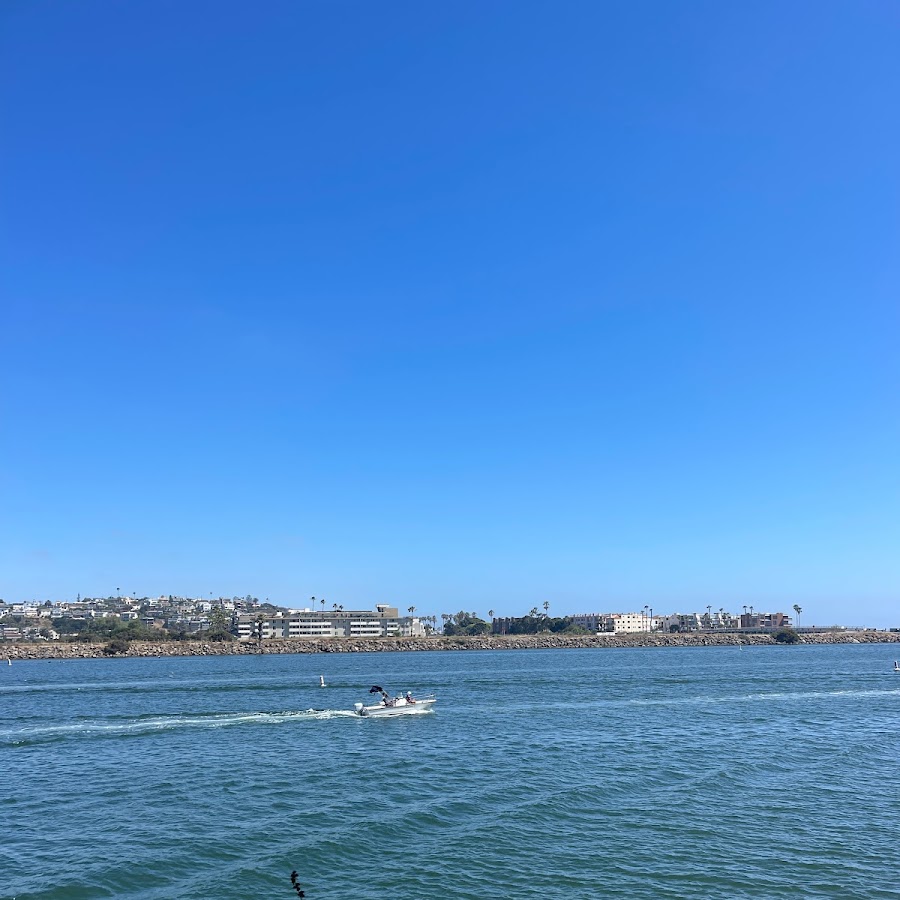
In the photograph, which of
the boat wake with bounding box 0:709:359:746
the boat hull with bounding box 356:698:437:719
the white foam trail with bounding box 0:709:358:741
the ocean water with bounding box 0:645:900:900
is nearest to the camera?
the ocean water with bounding box 0:645:900:900

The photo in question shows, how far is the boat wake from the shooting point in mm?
51312

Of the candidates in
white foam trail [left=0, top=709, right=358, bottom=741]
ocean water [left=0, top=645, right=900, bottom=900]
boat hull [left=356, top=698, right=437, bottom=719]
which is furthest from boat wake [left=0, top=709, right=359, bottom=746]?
boat hull [left=356, top=698, right=437, bottom=719]

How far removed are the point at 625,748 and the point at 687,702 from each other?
24.7m

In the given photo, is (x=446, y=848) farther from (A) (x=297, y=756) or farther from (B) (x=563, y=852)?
(A) (x=297, y=756)

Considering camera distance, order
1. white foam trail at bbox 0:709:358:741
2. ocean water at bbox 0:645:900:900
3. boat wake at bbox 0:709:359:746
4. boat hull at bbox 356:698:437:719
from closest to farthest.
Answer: ocean water at bbox 0:645:900:900 → boat wake at bbox 0:709:359:746 → white foam trail at bbox 0:709:358:741 → boat hull at bbox 356:698:437:719

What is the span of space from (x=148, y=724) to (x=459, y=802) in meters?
33.6

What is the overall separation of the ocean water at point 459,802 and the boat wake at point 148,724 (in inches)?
11.9

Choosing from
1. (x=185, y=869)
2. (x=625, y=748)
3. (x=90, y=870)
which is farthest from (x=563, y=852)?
(x=625, y=748)

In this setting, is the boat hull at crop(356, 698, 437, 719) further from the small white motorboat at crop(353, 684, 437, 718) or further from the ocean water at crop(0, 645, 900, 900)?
the ocean water at crop(0, 645, 900, 900)

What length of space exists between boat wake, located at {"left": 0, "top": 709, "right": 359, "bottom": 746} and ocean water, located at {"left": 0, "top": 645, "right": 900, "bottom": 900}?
303mm

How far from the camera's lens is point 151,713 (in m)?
62.6

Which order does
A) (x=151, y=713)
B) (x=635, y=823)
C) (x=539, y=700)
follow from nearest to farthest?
(x=635, y=823), (x=151, y=713), (x=539, y=700)

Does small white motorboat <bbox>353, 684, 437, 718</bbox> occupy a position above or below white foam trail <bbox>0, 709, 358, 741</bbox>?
above

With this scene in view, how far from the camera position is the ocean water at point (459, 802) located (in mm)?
22641
